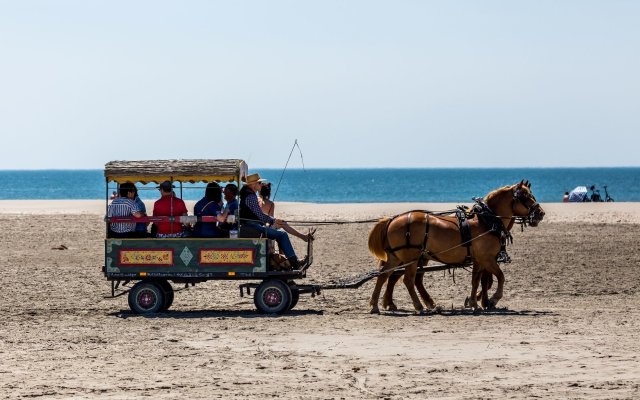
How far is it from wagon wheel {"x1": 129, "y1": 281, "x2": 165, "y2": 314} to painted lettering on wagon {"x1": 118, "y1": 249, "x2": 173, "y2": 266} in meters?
0.41

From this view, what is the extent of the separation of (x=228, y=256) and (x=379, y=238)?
2.21m

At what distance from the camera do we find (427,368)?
12.3 meters

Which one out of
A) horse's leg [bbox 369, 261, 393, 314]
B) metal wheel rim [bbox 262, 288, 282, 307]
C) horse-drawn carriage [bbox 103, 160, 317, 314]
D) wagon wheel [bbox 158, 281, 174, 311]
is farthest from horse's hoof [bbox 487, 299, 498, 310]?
wagon wheel [bbox 158, 281, 174, 311]

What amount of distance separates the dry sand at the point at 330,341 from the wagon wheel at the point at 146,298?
29 centimetres

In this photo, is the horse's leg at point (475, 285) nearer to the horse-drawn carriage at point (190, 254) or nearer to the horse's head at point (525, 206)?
the horse's head at point (525, 206)

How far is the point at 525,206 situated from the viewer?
1727 centimetres

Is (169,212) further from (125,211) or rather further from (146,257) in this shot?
(146,257)

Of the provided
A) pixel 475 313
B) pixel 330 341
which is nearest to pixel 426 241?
pixel 475 313

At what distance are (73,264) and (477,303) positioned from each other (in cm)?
1037

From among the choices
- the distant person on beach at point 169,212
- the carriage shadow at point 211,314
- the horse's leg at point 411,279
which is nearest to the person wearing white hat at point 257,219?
the carriage shadow at point 211,314

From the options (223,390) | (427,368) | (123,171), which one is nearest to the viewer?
(223,390)

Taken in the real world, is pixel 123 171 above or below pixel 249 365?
above

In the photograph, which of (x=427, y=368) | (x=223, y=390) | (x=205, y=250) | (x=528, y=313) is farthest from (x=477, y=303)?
(x=223, y=390)

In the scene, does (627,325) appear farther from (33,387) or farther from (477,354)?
(33,387)
